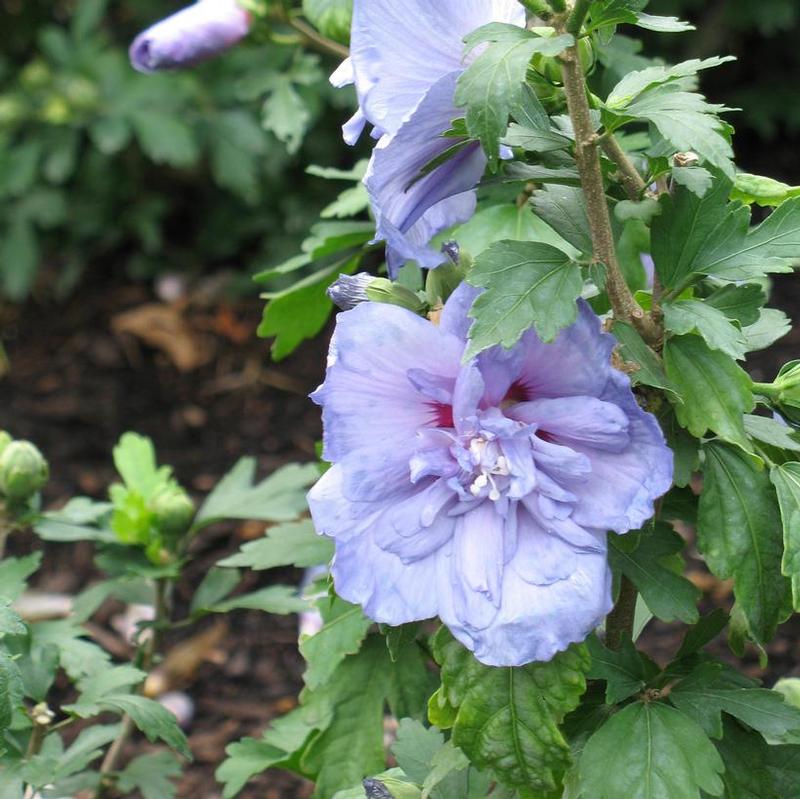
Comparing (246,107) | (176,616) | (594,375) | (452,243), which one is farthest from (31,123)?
(594,375)

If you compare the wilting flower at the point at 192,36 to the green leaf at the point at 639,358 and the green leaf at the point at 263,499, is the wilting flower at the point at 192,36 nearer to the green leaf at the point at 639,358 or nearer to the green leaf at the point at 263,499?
the green leaf at the point at 263,499

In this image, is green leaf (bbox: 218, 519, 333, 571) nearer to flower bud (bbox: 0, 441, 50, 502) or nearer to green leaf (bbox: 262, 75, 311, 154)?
flower bud (bbox: 0, 441, 50, 502)

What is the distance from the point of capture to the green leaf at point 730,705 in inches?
39.9

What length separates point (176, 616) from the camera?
2492 millimetres

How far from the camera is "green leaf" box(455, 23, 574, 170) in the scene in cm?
79

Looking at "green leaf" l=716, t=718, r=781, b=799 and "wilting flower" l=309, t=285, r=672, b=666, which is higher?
"wilting flower" l=309, t=285, r=672, b=666

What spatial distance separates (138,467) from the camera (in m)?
1.68

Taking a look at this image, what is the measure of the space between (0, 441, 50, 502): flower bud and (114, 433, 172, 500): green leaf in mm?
209

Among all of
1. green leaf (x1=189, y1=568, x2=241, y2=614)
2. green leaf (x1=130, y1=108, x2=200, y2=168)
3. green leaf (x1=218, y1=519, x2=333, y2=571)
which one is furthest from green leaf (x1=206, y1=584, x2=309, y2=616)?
green leaf (x1=130, y1=108, x2=200, y2=168)

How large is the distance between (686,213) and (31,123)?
100 inches

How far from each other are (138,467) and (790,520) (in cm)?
100

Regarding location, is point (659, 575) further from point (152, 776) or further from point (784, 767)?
point (152, 776)

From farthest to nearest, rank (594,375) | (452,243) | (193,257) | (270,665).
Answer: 1. (193,257)
2. (270,665)
3. (452,243)
4. (594,375)

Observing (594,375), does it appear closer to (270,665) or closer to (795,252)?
(795,252)
